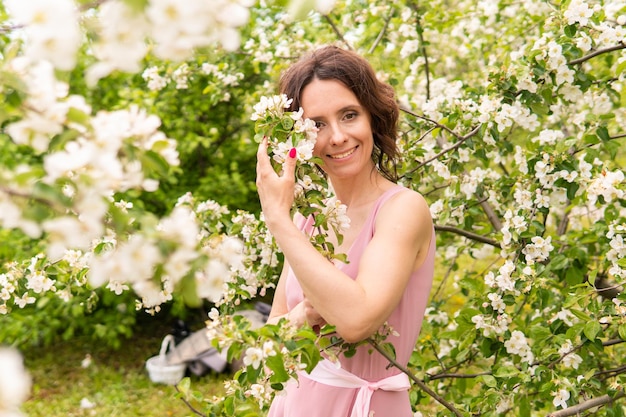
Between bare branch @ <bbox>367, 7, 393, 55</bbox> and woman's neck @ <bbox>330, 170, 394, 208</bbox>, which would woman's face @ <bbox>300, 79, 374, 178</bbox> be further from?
bare branch @ <bbox>367, 7, 393, 55</bbox>

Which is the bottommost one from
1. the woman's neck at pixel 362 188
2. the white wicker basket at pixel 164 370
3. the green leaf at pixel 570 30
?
the woman's neck at pixel 362 188

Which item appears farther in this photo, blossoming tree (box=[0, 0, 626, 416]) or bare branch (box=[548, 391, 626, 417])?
bare branch (box=[548, 391, 626, 417])

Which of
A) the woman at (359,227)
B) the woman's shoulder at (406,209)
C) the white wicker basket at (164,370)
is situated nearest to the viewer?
the woman at (359,227)

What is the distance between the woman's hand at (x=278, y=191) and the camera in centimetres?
164

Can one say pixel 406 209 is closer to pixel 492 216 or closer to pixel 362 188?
pixel 362 188

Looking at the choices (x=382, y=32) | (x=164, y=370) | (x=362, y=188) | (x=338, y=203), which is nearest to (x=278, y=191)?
(x=338, y=203)

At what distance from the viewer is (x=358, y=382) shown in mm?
1949

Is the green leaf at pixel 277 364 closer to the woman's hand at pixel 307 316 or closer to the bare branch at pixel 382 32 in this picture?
the woman's hand at pixel 307 316

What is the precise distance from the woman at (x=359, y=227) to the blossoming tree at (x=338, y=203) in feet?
0.42

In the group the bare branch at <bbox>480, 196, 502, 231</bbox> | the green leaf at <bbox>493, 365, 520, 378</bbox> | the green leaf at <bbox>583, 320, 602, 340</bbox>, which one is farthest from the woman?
the bare branch at <bbox>480, 196, 502, 231</bbox>

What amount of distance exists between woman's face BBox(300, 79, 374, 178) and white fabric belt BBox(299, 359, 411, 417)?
1.87ft

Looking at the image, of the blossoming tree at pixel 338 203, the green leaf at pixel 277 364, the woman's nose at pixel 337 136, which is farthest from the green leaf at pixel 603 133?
the green leaf at pixel 277 364

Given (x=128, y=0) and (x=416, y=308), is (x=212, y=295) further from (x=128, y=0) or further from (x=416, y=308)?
(x=416, y=308)

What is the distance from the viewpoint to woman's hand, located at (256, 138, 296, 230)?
1.64m
